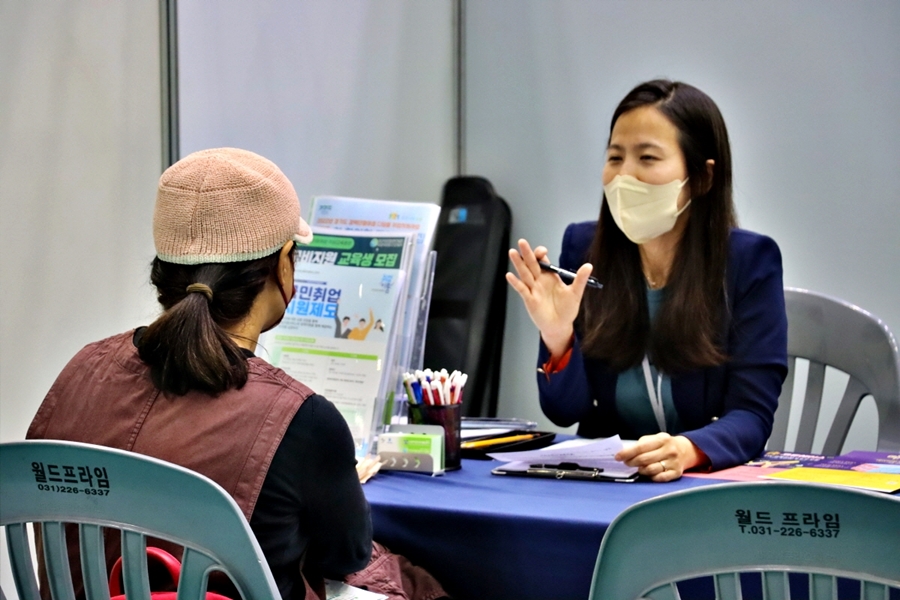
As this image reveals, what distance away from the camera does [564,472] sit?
161 centimetres

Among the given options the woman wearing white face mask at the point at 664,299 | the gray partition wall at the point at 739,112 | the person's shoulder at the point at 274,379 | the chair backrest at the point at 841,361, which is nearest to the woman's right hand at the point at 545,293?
the woman wearing white face mask at the point at 664,299

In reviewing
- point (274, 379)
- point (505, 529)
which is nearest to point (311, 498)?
point (274, 379)

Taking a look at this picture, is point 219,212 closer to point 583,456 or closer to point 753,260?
point 583,456

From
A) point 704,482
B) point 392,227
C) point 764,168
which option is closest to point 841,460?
point 704,482

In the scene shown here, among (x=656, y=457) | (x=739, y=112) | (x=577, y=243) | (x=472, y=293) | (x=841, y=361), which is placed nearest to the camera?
(x=656, y=457)

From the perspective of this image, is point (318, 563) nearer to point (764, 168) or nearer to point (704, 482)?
point (704, 482)

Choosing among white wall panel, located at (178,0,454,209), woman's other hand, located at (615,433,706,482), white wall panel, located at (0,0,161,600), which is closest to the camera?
woman's other hand, located at (615,433,706,482)

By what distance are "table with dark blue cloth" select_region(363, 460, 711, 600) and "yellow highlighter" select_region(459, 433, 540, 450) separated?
0.25m

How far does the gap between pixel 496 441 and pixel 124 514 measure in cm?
99

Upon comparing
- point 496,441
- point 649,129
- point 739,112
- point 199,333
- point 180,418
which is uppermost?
point 739,112

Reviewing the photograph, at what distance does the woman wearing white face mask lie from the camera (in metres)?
1.90

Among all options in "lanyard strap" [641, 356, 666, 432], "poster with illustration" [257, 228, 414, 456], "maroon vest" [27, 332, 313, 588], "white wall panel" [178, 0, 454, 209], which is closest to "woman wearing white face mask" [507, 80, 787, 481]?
"lanyard strap" [641, 356, 666, 432]

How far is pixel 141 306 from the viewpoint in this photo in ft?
7.48

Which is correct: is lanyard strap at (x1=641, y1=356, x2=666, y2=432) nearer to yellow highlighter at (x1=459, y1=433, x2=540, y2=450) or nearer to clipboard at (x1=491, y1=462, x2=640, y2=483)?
yellow highlighter at (x1=459, y1=433, x2=540, y2=450)
